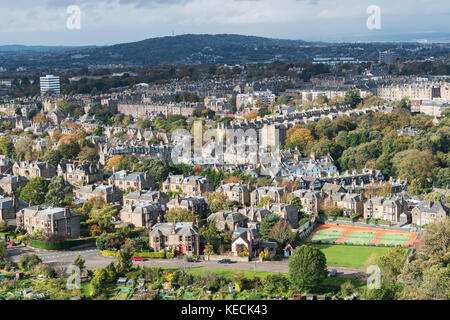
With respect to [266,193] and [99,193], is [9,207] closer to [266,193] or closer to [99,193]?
[99,193]

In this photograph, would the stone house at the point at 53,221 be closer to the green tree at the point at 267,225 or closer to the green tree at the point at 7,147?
the green tree at the point at 267,225

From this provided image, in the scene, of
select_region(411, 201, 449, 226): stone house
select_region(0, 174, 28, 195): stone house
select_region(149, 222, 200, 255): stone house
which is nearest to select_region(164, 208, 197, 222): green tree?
select_region(149, 222, 200, 255): stone house

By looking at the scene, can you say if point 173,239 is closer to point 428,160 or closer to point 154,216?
point 154,216

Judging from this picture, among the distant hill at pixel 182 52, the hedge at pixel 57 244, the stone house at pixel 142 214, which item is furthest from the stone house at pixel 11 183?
the distant hill at pixel 182 52

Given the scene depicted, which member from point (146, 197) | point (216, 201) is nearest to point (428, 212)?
point (216, 201)

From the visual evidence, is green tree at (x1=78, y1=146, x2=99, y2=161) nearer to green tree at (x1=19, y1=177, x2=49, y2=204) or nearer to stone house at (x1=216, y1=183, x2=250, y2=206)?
green tree at (x1=19, y1=177, x2=49, y2=204)
